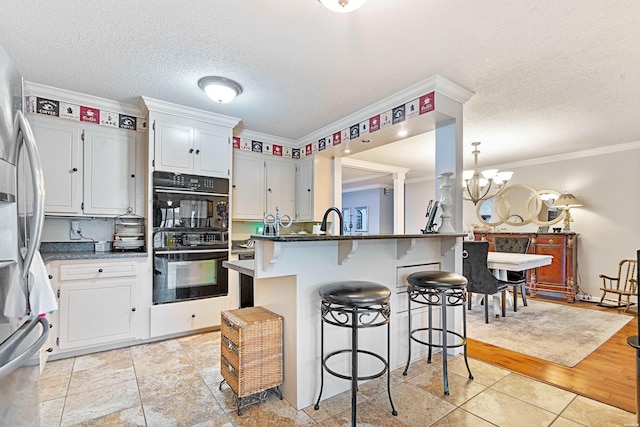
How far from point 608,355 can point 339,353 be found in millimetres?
2547

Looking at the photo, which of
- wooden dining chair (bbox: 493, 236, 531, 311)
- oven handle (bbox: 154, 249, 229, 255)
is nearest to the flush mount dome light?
oven handle (bbox: 154, 249, 229, 255)

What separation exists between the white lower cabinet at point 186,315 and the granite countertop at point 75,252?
1.93 ft

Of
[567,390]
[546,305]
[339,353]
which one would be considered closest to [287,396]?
[339,353]

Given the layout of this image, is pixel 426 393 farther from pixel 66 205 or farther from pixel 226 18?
pixel 66 205

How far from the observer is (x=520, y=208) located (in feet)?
18.9

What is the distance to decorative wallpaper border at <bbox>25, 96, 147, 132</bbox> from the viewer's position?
2848 mm

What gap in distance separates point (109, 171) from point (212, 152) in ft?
3.37

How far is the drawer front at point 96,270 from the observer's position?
271cm

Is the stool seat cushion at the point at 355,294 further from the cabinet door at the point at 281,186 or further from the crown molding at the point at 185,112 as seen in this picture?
the cabinet door at the point at 281,186

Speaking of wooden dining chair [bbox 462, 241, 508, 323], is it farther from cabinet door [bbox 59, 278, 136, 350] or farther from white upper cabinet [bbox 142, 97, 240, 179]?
cabinet door [bbox 59, 278, 136, 350]

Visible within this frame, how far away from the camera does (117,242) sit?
3172 mm

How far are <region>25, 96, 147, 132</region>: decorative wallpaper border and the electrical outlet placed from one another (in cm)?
105

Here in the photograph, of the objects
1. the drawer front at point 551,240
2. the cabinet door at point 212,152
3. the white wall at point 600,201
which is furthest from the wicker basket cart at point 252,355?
the white wall at point 600,201

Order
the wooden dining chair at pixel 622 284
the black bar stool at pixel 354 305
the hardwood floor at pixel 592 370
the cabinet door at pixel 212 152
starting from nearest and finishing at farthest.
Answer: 1. the black bar stool at pixel 354 305
2. the hardwood floor at pixel 592 370
3. the cabinet door at pixel 212 152
4. the wooden dining chair at pixel 622 284
